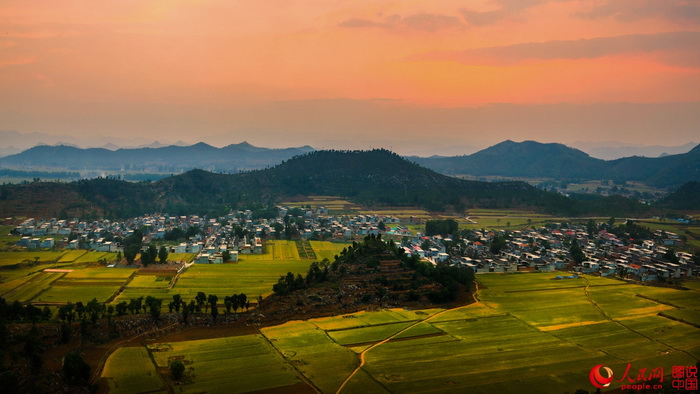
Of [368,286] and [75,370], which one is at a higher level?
[368,286]

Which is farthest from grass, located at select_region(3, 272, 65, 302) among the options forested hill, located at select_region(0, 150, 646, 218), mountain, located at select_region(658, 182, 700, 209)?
mountain, located at select_region(658, 182, 700, 209)

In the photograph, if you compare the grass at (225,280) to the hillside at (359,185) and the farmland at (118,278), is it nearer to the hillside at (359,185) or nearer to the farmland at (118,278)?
the farmland at (118,278)

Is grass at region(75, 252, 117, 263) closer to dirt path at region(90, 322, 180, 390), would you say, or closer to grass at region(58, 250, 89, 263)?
grass at region(58, 250, 89, 263)

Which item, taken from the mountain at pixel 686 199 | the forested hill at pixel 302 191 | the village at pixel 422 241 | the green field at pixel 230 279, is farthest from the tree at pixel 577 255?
the mountain at pixel 686 199

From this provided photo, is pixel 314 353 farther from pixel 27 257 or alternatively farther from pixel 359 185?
pixel 359 185

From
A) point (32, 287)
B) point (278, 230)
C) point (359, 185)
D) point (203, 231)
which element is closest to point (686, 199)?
point (359, 185)

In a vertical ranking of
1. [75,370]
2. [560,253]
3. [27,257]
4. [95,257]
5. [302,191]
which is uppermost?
[302,191]

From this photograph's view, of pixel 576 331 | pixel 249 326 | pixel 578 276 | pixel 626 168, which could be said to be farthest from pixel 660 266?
pixel 626 168
